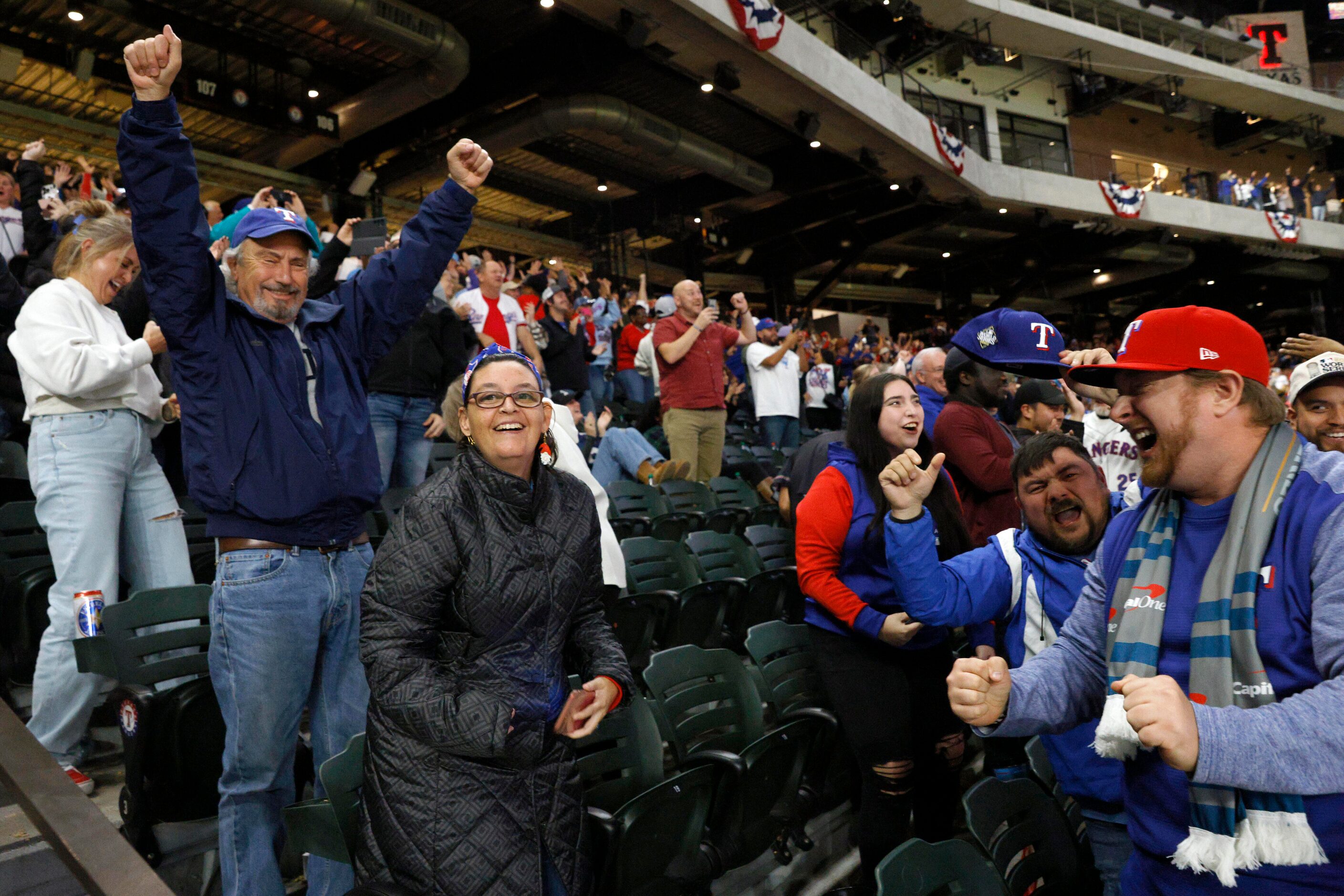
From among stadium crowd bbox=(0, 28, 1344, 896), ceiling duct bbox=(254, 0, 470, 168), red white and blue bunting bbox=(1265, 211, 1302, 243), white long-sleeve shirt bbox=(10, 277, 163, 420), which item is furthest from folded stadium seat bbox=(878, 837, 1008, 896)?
red white and blue bunting bbox=(1265, 211, 1302, 243)

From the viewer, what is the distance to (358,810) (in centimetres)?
186

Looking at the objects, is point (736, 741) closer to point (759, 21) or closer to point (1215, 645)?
point (1215, 645)

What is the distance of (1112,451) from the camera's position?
409 cm

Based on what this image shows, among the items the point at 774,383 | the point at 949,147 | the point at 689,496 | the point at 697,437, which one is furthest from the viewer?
the point at 949,147

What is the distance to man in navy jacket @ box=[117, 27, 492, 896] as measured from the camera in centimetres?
192

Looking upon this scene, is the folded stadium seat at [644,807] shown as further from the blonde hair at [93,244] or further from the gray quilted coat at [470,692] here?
the blonde hair at [93,244]

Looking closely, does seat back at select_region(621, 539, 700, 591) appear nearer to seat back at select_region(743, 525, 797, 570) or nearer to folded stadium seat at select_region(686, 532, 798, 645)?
folded stadium seat at select_region(686, 532, 798, 645)

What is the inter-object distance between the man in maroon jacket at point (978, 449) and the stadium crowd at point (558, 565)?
0.04ft

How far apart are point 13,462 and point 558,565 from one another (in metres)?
3.61

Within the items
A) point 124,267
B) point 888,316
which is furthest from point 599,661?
point 888,316

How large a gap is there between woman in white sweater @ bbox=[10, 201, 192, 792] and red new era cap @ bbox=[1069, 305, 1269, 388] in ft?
7.83

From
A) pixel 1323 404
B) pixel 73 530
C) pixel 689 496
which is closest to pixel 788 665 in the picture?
pixel 1323 404

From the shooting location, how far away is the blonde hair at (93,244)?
2.78 m

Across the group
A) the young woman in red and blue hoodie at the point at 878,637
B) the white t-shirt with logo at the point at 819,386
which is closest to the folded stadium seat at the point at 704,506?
the young woman in red and blue hoodie at the point at 878,637
